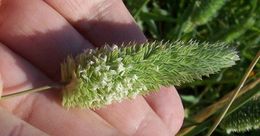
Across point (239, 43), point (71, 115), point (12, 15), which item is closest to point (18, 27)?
point (12, 15)

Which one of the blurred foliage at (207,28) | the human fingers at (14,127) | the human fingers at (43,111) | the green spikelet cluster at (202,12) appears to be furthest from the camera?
the blurred foliage at (207,28)

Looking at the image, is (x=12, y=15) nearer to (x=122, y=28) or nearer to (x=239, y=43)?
(x=122, y=28)

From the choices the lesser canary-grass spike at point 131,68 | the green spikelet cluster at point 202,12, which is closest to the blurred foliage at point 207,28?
the green spikelet cluster at point 202,12

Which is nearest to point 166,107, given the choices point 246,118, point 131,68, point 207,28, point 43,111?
point 246,118

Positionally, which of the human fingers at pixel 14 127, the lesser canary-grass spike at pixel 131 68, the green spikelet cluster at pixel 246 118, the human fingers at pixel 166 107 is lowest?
the green spikelet cluster at pixel 246 118

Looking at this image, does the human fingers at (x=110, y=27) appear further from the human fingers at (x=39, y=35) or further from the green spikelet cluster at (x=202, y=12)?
the green spikelet cluster at (x=202, y=12)

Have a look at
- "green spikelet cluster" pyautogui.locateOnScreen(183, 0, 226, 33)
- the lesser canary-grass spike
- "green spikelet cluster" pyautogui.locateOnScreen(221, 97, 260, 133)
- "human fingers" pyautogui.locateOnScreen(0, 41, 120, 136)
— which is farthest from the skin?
"green spikelet cluster" pyautogui.locateOnScreen(183, 0, 226, 33)

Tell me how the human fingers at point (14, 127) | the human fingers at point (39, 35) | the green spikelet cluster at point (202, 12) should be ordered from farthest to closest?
the green spikelet cluster at point (202, 12)
the human fingers at point (39, 35)
the human fingers at point (14, 127)
